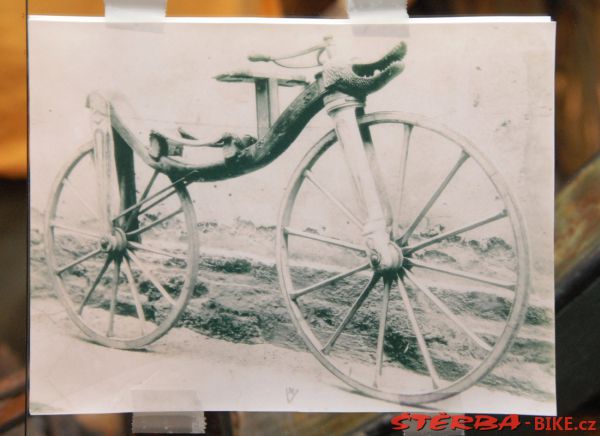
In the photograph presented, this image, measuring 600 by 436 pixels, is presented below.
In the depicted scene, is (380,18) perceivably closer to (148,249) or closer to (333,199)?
(333,199)

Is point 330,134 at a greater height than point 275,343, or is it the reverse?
point 330,134

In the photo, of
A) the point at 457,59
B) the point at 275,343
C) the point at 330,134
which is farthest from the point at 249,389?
the point at 457,59

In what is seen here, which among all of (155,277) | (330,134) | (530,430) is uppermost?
(330,134)

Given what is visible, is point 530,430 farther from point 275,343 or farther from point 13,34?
point 13,34

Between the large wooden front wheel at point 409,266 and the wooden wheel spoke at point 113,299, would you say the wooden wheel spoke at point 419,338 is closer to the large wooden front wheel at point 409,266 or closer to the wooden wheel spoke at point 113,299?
the large wooden front wheel at point 409,266

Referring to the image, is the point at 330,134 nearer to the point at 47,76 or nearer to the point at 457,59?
the point at 457,59

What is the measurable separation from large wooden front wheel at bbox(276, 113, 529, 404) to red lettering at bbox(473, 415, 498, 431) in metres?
0.03

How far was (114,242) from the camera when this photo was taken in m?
0.48

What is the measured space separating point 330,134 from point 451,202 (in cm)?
12

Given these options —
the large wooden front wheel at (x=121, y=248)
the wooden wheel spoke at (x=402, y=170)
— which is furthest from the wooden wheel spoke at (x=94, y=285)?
the wooden wheel spoke at (x=402, y=170)

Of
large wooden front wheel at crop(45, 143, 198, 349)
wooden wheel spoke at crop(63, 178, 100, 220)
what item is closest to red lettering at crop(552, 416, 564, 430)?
large wooden front wheel at crop(45, 143, 198, 349)

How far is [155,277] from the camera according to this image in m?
0.48

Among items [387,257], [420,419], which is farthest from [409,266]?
[420,419]

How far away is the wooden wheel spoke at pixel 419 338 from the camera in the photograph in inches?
18.6
